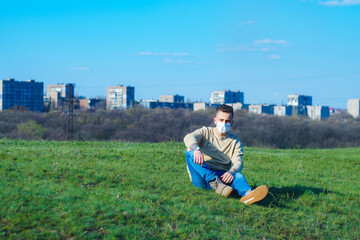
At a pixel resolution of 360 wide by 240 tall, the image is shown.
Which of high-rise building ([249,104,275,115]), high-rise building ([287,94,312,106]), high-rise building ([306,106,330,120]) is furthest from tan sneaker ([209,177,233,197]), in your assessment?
high-rise building ([287,94,312,106])

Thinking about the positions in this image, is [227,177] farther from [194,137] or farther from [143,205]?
[143,205]

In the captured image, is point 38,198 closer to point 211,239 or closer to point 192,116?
point 211,239

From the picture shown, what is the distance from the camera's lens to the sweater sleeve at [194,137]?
6848mm

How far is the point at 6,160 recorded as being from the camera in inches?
307

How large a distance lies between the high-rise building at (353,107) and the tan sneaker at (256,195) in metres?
124

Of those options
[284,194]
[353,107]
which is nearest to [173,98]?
[353,107]

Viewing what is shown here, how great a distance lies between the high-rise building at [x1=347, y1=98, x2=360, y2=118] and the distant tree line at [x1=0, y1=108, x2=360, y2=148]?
127 ft

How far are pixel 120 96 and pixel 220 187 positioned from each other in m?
109

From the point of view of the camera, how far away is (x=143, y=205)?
5.91m

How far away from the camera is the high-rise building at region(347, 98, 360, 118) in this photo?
121812 millimetres

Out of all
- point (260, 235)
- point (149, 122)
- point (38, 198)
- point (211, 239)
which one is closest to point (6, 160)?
point (38, 198)

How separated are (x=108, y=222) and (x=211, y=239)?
1.39 m

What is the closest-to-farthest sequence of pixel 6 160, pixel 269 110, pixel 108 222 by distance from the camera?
pixel 108 222 < pixel 6 160 < pixel 269 110

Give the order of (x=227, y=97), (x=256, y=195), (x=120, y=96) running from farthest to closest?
(x=227, y=97) < (x=120, y=96) < (x=256, y=195)
